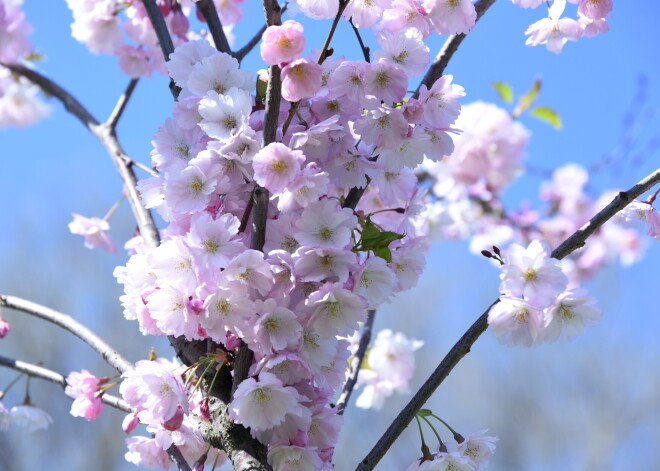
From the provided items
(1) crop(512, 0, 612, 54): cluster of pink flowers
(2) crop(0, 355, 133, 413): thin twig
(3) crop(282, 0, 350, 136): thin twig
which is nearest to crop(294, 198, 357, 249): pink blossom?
(3) crop(282, 0, 350, 136): thin twig

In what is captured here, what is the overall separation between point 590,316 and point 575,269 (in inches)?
132

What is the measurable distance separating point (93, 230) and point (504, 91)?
150cm

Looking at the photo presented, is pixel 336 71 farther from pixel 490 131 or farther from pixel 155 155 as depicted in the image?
pixel 490 131

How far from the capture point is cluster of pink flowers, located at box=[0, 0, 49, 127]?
2.27 meters

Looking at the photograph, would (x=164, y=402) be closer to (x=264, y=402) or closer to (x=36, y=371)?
(x=264, y=402)

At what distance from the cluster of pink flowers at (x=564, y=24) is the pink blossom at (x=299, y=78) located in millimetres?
510

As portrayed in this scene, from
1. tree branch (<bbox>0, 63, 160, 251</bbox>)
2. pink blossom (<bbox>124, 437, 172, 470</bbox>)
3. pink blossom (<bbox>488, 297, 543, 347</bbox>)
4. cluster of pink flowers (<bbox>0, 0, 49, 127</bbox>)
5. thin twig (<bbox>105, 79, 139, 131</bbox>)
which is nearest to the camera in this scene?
pink blossom (<bbox>488, 297, 543, 347</bbox>)

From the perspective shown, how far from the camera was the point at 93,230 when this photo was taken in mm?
1713

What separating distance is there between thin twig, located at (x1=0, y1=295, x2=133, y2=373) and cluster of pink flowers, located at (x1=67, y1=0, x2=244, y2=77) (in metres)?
0.71

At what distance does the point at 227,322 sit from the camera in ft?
2.85

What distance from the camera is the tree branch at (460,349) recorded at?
3.10 ft

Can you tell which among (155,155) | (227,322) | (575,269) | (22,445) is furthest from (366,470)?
(22,445)

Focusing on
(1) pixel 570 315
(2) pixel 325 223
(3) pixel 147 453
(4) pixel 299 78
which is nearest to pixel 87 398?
(3) pixel 147 453

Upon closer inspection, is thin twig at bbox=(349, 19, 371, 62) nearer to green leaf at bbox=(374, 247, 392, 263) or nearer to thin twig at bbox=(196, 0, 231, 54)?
A: green leaf at bbox=(374, 247, 392, 263)
